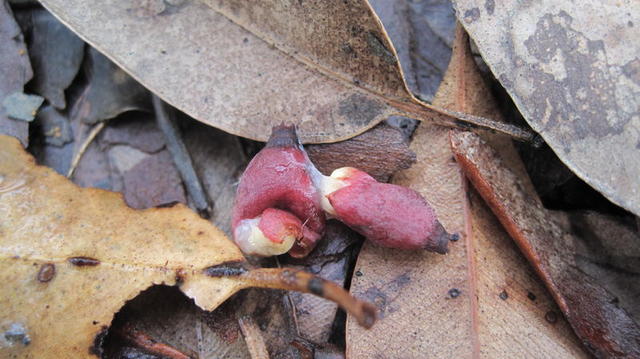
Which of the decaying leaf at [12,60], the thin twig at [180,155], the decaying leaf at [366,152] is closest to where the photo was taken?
the decaying leaf at [366,152]

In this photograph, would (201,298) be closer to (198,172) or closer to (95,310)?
(95,310)

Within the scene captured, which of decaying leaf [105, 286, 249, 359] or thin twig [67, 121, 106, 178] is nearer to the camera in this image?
decaying leaf [105, 286, 249, 359]

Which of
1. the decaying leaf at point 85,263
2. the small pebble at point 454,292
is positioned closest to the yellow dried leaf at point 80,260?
the decaying leaf at point 85,263

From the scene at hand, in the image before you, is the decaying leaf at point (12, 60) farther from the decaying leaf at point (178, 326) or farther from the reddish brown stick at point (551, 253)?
the reddish brown stick at point (551, 253)

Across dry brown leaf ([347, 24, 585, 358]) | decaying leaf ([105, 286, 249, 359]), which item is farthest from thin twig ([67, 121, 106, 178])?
dry brown leaf ([347, 24, 585, 358])

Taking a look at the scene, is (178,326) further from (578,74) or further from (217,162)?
(578,74)

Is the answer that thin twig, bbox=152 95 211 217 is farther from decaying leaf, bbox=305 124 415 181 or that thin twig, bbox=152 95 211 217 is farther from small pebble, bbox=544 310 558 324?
small pebble, bbox=544 310 558 324
